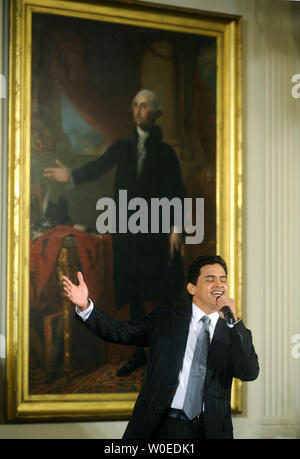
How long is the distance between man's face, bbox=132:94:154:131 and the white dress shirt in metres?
2.57

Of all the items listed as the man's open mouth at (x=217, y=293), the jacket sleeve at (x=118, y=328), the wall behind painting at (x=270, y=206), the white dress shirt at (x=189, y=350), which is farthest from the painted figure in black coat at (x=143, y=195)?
the man's open mouth at (x=217, y=293)

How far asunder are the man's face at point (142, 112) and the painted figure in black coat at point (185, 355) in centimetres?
239

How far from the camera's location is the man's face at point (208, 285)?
436cm

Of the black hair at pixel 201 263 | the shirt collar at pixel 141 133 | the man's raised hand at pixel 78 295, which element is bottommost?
the man's raised hand at pixel 78 295

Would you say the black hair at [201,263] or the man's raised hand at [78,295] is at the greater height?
the black hair at [201,263]

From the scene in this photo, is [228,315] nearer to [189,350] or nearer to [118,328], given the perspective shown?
[189,350]

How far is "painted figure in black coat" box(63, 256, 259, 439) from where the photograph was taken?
4.14m

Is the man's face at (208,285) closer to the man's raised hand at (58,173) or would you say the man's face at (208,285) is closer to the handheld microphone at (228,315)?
the handheld microphone at (228,315)

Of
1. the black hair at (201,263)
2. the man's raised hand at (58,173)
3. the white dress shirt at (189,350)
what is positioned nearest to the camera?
Result: the white dress shirt at (189,350)

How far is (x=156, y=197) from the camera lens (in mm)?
6512

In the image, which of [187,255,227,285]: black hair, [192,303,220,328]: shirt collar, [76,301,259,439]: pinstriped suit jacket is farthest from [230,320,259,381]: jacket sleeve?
[187,255,227,285]: black hair

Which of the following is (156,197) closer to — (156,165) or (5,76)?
(156,165)

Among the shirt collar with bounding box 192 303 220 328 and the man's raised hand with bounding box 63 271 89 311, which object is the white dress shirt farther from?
the man's raised hand with bounding box 63 271 89 311
